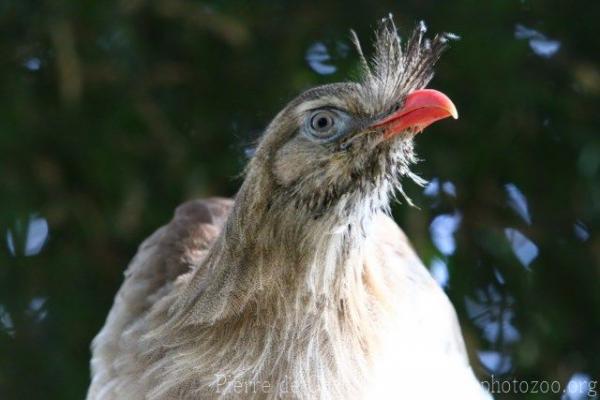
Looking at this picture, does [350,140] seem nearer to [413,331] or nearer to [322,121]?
[322,121]

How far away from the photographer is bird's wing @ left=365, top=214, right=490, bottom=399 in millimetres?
2207

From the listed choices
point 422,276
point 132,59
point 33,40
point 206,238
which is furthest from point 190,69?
point 422,276

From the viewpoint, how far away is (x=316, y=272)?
210 centimetres

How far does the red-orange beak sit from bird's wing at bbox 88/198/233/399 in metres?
0.79

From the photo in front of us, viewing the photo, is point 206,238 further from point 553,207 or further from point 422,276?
point 553,207

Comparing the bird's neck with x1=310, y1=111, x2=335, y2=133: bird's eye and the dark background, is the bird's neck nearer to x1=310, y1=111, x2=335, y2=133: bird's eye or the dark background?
Answer: x1=310, y1=111, x2=335, y2=133: bird's eye

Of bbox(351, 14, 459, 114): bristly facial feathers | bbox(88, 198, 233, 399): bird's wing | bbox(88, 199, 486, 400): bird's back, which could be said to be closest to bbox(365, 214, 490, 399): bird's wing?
bbox(88, 199, 486, 400): bird's back

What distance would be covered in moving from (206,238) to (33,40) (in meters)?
0.93

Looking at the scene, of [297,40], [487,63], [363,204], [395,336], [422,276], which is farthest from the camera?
[297,40]

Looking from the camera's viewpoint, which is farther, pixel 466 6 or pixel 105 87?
pixel 105 87

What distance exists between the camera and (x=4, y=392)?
130 inches

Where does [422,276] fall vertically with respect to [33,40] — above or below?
below

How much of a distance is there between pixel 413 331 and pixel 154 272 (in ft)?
2.48

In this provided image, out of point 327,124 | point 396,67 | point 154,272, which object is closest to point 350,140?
point 327,124
